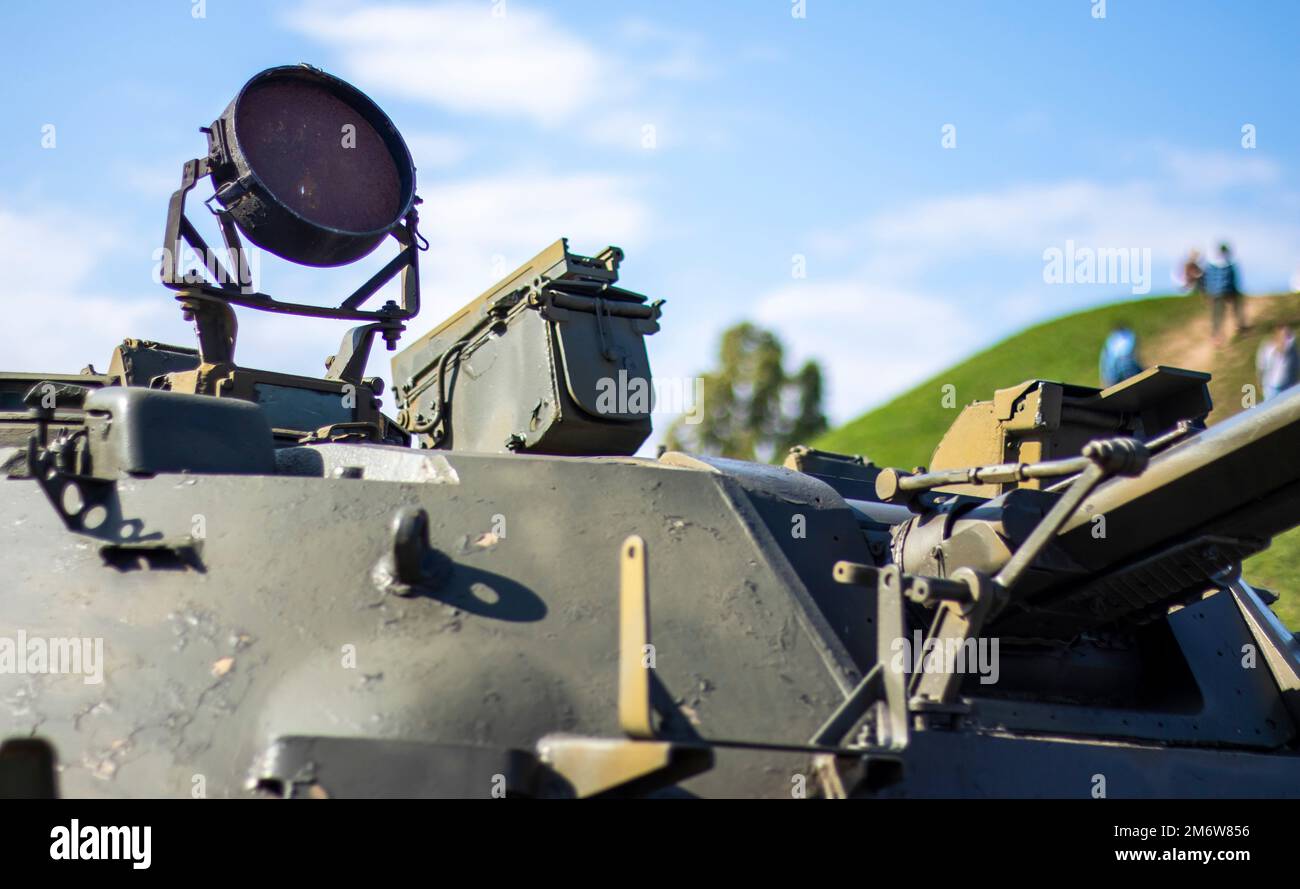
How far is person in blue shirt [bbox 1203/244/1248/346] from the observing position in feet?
72.9

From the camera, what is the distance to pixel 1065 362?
27.7m

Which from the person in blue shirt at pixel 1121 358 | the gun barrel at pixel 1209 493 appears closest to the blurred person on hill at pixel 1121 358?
the person in blue shirt at pixel 1121 358

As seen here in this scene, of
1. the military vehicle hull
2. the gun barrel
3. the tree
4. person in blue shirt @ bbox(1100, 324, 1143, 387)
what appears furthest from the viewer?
the tree

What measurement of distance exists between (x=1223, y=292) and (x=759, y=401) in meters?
14.4

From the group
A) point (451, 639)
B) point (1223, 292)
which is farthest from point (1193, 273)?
point (451, 639)

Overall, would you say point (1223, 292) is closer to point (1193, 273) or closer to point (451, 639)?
point (1193, 273)

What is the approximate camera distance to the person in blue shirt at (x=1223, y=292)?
22234 millimetres

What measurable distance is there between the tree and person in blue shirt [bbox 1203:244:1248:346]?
39.2 feet

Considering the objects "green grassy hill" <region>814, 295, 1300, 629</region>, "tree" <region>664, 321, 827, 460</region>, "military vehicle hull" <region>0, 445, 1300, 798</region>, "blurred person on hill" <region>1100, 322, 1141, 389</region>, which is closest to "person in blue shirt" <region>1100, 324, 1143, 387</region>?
"blurred person on hill" <region>1100, 322, 1141, 389</region>

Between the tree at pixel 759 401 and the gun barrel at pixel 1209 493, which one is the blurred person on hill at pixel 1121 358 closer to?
the gun barrel at pixel 1209 493

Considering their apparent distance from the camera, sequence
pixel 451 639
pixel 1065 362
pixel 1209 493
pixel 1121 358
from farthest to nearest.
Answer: pixel 1065 362, pixel 1121 358, pixel 1209 493, pixel 451 639

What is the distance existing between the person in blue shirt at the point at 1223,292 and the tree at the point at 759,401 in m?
11.9

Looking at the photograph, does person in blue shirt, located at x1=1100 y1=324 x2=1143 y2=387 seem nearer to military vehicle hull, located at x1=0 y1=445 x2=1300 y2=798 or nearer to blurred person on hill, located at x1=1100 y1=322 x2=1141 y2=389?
blurred person on hill, located at x1=1100 y1=322 x2=1141 y2=389
